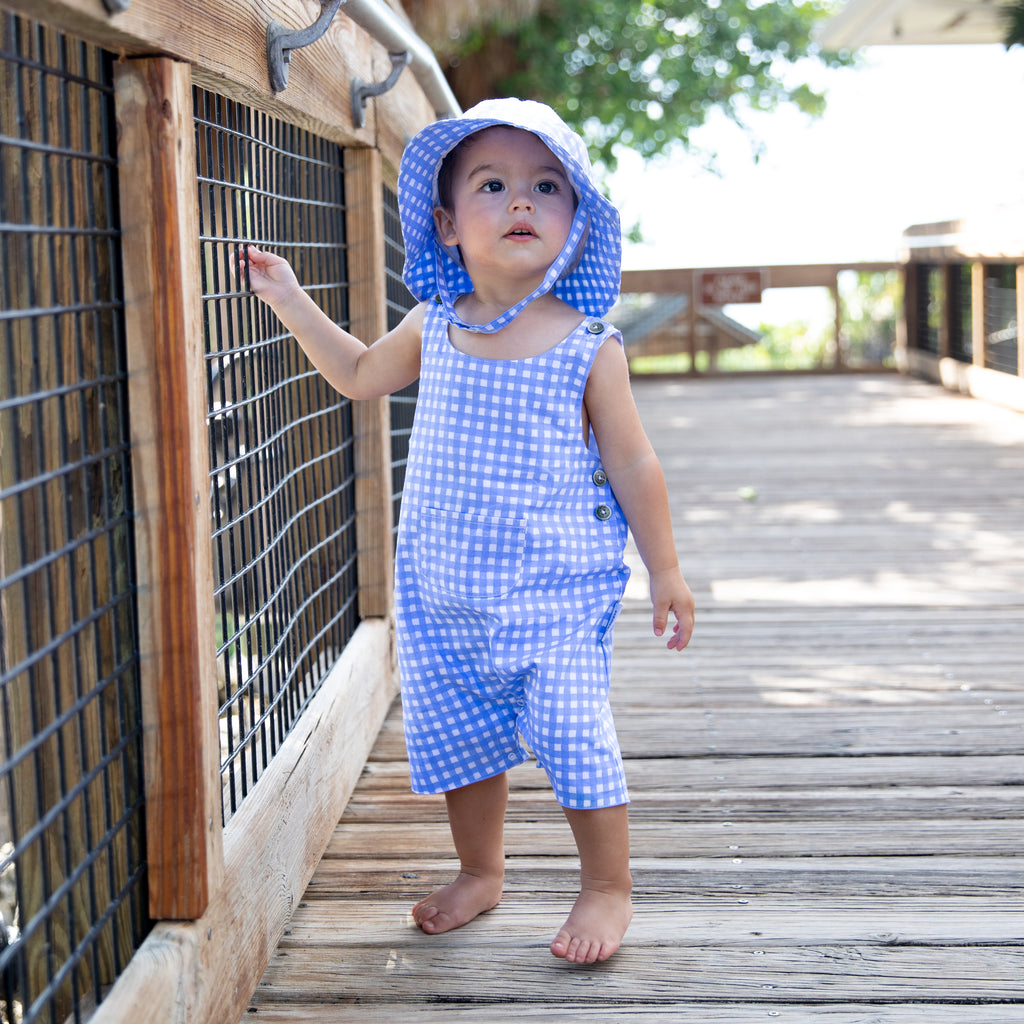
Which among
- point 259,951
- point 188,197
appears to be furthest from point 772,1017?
point 188,197

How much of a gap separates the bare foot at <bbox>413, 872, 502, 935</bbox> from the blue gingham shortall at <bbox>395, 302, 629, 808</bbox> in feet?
0.82

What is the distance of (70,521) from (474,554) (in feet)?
1.99

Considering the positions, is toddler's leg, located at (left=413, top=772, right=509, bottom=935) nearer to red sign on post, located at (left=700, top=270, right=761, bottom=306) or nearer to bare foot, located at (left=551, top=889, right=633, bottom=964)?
bare foot, located at (left=551, top=889, right=633, bottom=964)

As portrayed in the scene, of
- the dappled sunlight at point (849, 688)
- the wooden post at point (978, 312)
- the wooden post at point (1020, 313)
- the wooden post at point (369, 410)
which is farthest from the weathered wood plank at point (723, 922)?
the wooden post at point (978, 312)

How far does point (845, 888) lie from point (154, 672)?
3.78ft

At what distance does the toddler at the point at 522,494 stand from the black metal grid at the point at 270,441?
0.13m

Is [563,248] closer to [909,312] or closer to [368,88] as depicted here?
[368,88]

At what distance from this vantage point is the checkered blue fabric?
1762mm

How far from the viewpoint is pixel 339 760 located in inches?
91.7

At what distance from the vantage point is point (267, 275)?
1869 mm

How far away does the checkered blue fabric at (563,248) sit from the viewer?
5.78ft

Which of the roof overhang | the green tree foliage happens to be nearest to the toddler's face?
the roof overhang

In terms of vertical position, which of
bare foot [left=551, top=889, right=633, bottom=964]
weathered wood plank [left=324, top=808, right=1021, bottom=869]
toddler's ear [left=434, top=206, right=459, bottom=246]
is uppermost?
toddler's ear [left=434, top=206, right=459, bottom=246]

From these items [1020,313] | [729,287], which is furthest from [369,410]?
[729,287]
